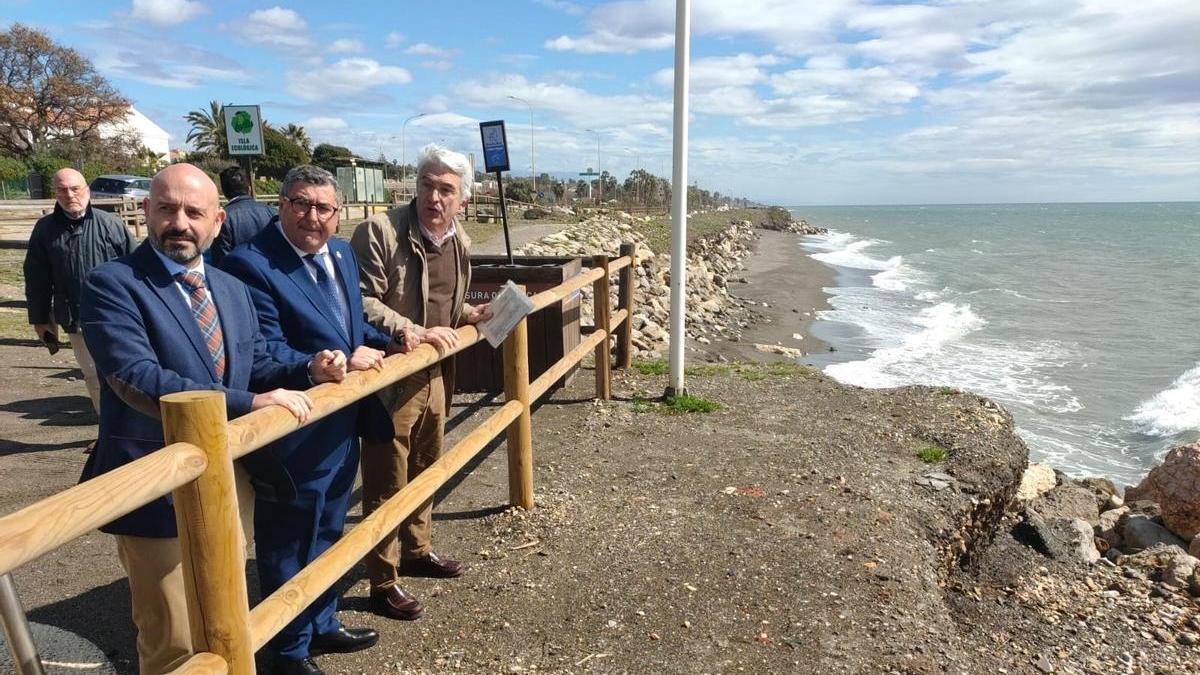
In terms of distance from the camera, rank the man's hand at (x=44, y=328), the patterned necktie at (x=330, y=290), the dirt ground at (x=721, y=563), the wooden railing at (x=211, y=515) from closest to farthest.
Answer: the wooden railing at (x=211, y=515), the patterned necktie at (x=330, y=290), the dirt ground at (x=721, y=563), the man's hand at (x=44, y=328)

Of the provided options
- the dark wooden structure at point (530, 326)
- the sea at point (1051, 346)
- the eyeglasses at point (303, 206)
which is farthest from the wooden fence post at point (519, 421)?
the sea at point (1051, 346)

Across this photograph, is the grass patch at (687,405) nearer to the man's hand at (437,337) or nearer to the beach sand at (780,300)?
the man's hand at (437,337)

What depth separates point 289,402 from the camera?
Result: 2.20m

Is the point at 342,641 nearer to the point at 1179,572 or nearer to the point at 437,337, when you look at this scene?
the point at 437,337

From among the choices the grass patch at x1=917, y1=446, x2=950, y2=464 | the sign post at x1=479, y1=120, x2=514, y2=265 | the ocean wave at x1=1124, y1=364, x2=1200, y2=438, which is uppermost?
the sign post at x1=479, y1=120, x2=514, y2=265

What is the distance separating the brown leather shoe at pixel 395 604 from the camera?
340 cm

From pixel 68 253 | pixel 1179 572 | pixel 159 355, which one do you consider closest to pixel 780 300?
pixel 1179 572

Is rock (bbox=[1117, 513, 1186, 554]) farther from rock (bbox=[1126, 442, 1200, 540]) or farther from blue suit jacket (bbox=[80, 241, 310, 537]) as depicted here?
blue suit jacket (bbox=[80, 241, 310, 537])

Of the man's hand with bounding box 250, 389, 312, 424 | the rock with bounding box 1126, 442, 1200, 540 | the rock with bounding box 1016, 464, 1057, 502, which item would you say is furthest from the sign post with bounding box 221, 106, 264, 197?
the rock with bounding box 1126, 442, 1200, 540

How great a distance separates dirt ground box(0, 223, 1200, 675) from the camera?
3.29 m

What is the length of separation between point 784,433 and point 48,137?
5209cm

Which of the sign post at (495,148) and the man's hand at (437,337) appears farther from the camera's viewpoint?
the sign post at (495,148)

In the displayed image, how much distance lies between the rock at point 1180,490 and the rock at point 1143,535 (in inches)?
4.8

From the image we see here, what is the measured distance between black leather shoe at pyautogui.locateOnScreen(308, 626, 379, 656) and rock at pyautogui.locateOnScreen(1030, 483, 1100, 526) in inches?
207
